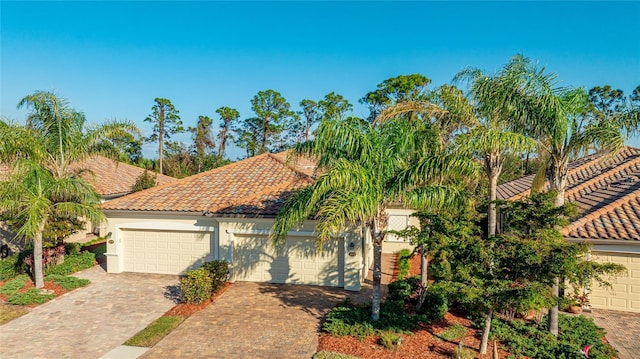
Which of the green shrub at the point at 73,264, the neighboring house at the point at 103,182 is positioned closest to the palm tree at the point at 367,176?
the green shrub at the point at 73,264

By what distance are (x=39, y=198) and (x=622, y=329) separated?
59.8 feet

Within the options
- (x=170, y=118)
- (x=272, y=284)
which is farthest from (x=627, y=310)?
(x=170, y=118)

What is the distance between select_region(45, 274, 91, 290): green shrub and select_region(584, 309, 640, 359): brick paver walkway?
1661 cm

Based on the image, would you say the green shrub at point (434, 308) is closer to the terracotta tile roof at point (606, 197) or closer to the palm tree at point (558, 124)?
the palm tree at point (558, 124)

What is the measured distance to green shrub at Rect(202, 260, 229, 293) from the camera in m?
13.0

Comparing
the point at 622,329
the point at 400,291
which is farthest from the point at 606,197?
the point at 400,291

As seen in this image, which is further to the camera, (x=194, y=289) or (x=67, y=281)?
(x=67, y=281)

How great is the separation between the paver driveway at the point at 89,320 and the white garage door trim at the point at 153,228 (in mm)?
1266

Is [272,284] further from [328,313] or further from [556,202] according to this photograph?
[556,202]

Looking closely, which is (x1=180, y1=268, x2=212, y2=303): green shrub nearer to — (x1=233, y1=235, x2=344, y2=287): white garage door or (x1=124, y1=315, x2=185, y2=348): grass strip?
(x1=124, y1=315, x2=185, y2=348): grass strip

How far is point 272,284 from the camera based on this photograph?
47.1 ft

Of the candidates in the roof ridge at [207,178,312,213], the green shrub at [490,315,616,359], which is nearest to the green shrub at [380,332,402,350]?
the green shrub at [490,315,616,359]

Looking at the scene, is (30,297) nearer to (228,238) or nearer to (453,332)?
(228,238)

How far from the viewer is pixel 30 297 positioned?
12.2 meters
